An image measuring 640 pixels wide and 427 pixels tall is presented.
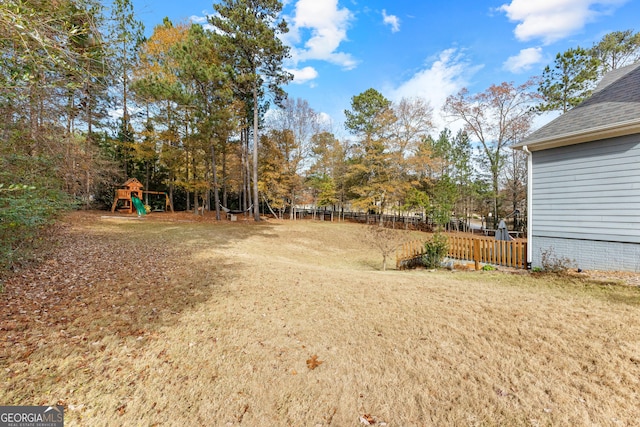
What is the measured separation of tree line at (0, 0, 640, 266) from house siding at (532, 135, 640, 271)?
430 centimetres

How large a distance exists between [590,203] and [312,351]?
736 centimetres

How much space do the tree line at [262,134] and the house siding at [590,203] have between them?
4303 millimetres

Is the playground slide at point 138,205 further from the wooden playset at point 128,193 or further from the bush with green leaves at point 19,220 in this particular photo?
the bush with green leaves at point 19,220

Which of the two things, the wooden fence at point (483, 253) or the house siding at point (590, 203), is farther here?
the wooden fence at point (483, 253)

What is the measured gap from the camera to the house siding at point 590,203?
17.5ft

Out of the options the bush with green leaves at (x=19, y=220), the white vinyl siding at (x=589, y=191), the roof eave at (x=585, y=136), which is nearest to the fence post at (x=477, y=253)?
the white vinyl siding at (x=589, y=191)

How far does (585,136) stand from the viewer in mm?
5809

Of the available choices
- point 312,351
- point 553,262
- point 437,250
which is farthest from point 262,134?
point 312,351

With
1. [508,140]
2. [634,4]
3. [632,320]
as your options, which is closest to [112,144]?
[632,320]

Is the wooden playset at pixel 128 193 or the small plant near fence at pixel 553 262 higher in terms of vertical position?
the wooden playset at pixel 128 193

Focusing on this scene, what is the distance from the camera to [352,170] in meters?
21.3

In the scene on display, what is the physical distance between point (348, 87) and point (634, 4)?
17.6 m

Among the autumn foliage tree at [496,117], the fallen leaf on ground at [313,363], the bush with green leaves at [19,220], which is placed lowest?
the fallen leaf on ground at [313,363]

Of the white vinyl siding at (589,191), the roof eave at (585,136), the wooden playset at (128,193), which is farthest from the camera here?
the wooden playset at (128,193)
